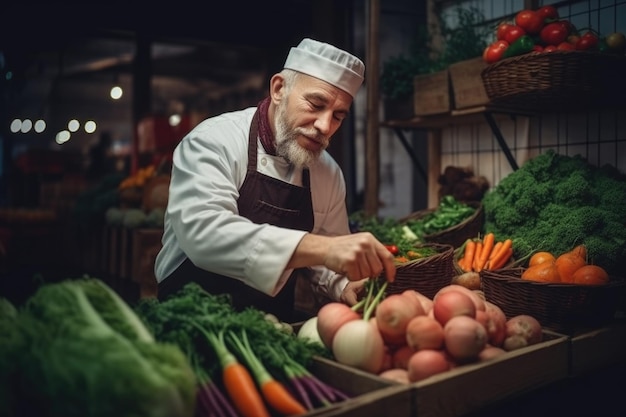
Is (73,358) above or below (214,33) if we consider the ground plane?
below

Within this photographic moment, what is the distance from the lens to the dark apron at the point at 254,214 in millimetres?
2469

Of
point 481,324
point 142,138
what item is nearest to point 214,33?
point 142,138

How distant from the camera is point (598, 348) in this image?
2178 millimetres

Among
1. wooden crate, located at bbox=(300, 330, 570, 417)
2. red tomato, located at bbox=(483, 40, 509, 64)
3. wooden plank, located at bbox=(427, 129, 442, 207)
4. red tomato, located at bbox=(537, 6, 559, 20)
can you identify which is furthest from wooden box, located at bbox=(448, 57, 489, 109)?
wooden crate, located at bbox=(300, 330, 570, 417)

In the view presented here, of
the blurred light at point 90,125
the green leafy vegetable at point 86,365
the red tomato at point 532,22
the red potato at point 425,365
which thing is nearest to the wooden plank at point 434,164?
the red tomato at point 532,22

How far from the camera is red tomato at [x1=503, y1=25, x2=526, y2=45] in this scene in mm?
3268

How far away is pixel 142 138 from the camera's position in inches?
367

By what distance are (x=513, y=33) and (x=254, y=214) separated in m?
1.91

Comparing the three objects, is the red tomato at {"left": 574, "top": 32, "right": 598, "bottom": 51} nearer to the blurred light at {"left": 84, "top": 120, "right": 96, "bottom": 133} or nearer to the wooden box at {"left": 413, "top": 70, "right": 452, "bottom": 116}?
the wooden box at {"left": 413, "top": 70, "right": 452, "bottom": 116}

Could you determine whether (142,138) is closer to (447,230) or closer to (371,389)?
(447,230)

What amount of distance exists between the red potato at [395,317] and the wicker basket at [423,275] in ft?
2.48

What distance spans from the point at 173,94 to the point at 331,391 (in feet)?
59.9

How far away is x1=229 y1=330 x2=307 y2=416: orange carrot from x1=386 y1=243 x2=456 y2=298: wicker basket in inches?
39.9

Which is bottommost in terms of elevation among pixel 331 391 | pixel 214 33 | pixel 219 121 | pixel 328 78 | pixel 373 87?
pixel 331 391
